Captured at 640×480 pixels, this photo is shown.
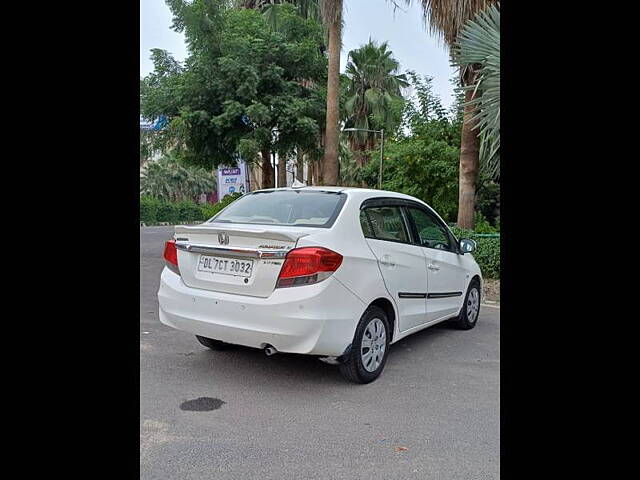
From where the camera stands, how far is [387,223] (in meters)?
4.61

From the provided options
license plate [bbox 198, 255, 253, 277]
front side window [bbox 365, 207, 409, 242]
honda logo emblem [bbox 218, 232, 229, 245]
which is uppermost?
front side window [bbox 365, 207, 409, 242]

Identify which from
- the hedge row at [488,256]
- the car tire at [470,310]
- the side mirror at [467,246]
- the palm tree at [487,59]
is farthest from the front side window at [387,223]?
the hedge row at [488,256]

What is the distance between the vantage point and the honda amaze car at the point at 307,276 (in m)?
3.62

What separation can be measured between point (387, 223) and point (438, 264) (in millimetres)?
827

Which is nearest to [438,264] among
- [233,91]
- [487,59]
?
[487,59]

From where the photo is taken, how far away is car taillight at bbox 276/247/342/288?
360cm

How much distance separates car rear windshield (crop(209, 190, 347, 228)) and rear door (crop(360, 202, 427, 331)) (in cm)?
31

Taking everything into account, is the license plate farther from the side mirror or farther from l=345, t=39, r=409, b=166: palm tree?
l=345, t=39, r=409, b=166: palm tree

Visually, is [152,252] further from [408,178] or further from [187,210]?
[187,210]

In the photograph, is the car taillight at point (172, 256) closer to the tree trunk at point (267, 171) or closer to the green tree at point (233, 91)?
the green tree at point (233, 91)

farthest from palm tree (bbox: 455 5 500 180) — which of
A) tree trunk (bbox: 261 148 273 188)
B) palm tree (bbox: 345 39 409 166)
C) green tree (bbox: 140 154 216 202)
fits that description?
green tree (bbox: 140 154 216 202)

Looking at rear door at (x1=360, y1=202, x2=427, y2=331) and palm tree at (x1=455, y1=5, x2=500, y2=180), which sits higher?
palm tree at (x1=455, y1=5, x2=500, y2=180)

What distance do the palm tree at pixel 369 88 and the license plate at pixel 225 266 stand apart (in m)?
24.5

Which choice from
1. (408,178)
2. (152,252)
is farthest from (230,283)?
(152,252)
